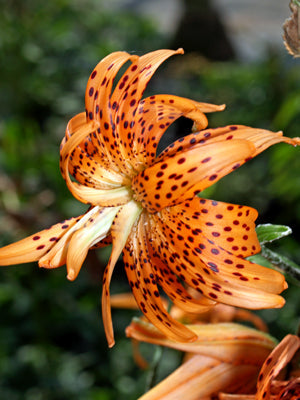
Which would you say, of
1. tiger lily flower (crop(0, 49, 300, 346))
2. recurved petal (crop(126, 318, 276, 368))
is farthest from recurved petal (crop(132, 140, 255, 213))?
recurved petal (crop(126, 318, 276, 368))

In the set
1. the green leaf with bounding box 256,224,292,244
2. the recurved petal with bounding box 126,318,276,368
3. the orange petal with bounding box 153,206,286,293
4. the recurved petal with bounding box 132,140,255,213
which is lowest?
the recurved petal with bounding box 126,318,276,368

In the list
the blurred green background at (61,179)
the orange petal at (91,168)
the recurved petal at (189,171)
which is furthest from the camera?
the blurred green background at (61,179)

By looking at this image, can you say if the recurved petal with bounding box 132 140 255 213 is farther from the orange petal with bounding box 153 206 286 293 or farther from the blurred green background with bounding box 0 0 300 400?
the blurred green background with bounding box 0 0 300 400

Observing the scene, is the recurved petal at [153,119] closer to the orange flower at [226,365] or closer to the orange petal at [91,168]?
the orange petal at [91,168]

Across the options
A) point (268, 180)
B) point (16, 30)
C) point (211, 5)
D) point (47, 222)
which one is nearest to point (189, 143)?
point (47, 222)

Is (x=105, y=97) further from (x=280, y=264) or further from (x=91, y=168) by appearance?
(x=280, y=264)

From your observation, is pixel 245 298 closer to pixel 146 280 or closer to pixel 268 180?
pixel 146 280

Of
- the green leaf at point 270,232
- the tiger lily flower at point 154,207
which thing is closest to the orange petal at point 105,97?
the tiger lily flower at point 154,207
